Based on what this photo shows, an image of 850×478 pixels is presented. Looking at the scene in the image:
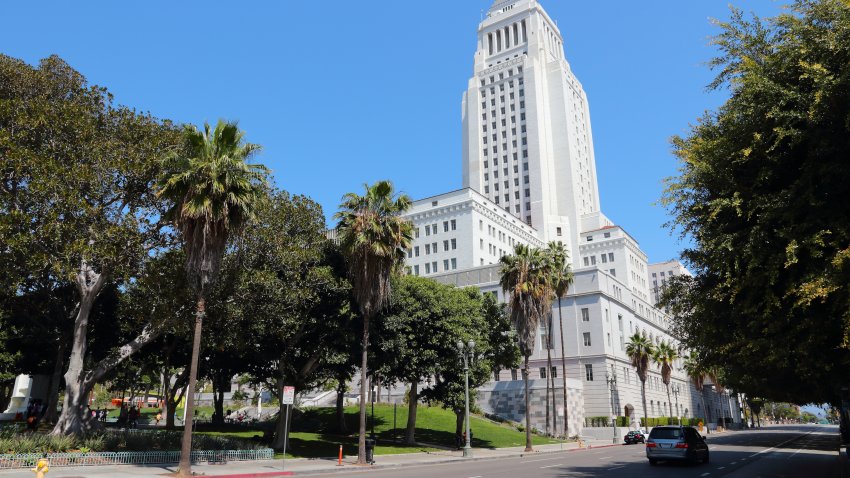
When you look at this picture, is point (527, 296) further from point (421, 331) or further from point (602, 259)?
point (602, 259)

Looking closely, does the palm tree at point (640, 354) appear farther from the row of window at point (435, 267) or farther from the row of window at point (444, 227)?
the row of window at point (444, 227)

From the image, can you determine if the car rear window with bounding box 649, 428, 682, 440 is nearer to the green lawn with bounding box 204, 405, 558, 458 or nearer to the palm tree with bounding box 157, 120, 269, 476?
the green lawn with bounding box 204, 405, 558, 458

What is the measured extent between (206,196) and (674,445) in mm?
21514

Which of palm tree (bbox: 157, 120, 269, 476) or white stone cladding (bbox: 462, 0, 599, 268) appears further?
white stone cladding (bbox: 462, 0, 599, 268)

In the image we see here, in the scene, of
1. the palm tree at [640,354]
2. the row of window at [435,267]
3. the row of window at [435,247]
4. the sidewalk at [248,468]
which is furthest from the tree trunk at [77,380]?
the row of window at [435,267]

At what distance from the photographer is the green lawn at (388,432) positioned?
3397cm

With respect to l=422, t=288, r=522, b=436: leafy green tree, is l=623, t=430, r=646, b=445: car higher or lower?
lower

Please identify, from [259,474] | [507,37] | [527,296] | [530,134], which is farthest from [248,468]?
[507,37]

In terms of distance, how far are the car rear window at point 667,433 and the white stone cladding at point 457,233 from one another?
6296 centimetres

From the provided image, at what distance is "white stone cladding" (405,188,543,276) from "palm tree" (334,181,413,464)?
58.8m

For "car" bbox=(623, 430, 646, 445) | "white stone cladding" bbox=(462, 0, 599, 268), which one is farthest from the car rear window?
"white stone cladding" bbox=(462, 0, 599, 268)

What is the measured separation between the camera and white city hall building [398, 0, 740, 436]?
6631 centimetres

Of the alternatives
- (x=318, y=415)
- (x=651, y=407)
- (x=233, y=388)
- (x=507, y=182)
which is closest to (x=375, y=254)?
(x=318, y=415)

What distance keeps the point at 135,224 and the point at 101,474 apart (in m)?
9.56
